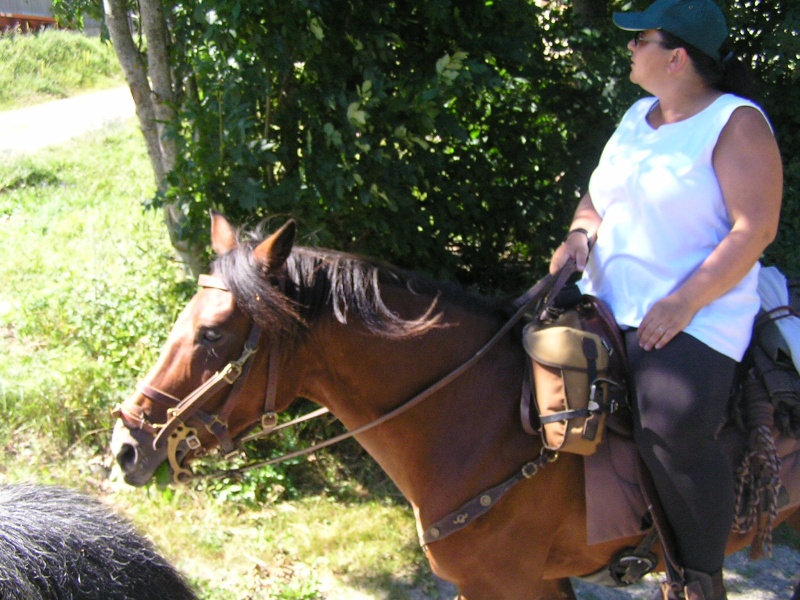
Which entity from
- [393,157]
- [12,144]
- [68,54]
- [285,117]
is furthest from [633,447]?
[68,54]

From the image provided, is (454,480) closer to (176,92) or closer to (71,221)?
(176,92)

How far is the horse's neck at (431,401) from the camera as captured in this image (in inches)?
89.8

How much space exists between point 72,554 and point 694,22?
8.09 ft

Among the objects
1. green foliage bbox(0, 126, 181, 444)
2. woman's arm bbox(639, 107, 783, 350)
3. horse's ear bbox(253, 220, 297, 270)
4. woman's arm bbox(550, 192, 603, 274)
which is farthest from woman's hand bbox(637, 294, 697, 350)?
green foliage bbox(0, 126, 181, 444)

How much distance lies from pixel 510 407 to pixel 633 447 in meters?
0.41

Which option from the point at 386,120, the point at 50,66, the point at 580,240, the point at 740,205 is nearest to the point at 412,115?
the point at 386,120

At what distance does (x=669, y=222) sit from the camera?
2191 mm

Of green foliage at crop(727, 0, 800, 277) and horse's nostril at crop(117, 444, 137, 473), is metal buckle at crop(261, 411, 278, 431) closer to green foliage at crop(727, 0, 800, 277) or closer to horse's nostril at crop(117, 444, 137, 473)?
horse's nostril at crop(117, 444, 137, 473)

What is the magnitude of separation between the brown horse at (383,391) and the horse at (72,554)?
22 centimetres

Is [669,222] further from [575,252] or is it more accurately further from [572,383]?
[572,383]

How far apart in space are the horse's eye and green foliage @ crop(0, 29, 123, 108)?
1276 cm

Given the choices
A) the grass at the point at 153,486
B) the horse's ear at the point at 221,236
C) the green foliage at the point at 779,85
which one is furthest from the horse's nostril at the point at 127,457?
the green foliage at the point at 779,85

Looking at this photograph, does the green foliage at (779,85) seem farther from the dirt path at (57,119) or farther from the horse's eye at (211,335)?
the dirt path at (57,119)

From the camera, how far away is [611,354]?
2.27m
